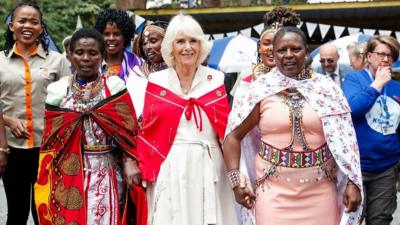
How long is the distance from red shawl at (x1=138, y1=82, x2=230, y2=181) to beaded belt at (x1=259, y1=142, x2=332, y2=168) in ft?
1.68

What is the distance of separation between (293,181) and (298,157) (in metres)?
0.16

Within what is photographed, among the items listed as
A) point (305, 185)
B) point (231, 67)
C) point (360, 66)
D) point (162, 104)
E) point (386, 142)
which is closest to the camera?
point (305, 185)

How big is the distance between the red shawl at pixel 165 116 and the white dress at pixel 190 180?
1.6 inches

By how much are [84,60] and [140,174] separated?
3.00ft

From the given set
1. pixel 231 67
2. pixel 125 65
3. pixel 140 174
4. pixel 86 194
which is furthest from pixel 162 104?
pixel 231 67

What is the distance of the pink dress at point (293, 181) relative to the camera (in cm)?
443

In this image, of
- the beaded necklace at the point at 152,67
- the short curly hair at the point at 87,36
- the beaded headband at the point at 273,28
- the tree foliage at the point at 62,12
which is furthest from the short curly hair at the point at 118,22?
the tree foliage at the point at 62,12

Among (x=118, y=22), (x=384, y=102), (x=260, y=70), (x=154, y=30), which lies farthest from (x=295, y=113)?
(x=118, y=22)

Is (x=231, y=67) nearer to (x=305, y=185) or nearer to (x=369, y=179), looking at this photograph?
(x=369, y=179)

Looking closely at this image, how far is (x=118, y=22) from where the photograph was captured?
19.9 feet

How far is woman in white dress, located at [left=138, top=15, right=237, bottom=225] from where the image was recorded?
4816mm

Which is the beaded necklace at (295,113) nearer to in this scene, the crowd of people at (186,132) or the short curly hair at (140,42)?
the crowd of people at (186,132)

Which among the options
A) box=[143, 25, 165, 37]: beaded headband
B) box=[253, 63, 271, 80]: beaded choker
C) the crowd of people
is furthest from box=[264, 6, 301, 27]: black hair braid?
box=[143, 25, 165, 37]: beaded headband

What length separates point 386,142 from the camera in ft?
18.8
